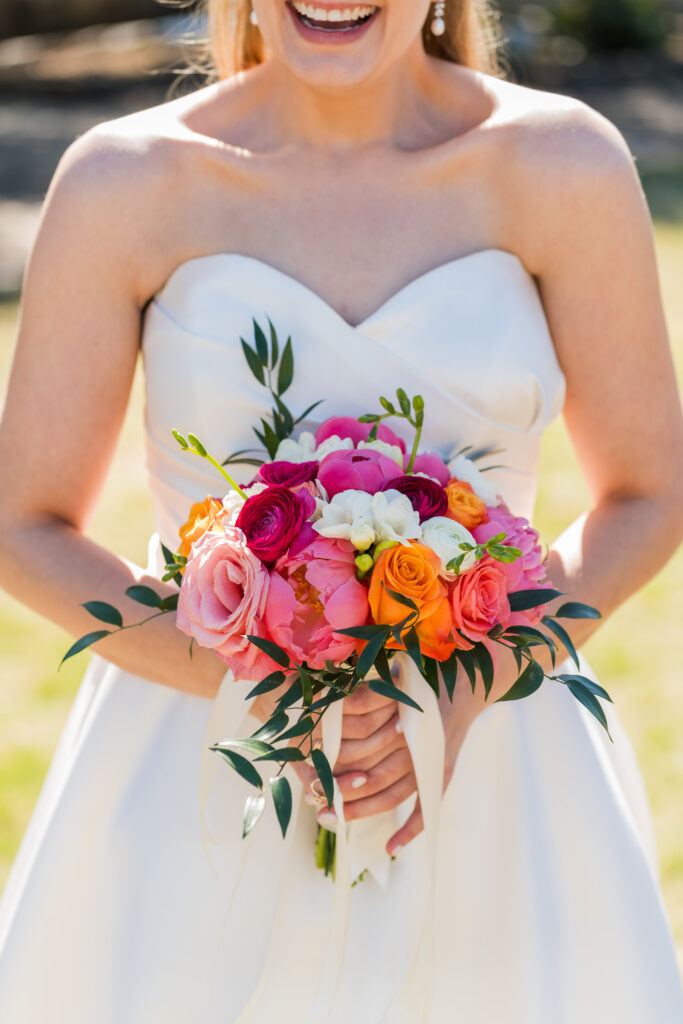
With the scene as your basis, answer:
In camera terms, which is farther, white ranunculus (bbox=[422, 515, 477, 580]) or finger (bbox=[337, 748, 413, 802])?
finger (bbox=[337, 748, 413, 802])

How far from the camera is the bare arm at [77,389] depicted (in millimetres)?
2246

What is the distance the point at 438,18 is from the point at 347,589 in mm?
1479

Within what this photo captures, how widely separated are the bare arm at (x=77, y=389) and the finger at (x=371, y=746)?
0.34 metres

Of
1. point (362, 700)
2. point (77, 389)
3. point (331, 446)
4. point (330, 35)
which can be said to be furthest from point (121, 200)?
point (362, 700)

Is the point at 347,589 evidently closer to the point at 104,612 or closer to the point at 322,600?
the point at 322,600

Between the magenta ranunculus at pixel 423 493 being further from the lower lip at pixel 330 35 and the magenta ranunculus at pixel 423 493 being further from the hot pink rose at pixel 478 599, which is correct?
the lower lip at pixel 330 35

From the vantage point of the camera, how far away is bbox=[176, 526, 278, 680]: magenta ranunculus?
1.69 meters

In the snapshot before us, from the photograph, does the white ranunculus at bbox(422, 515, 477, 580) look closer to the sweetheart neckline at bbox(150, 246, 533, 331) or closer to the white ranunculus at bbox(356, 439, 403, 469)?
the white ranunculus at bbox(356, 439, 403, 469)

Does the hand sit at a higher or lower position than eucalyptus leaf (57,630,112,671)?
lower

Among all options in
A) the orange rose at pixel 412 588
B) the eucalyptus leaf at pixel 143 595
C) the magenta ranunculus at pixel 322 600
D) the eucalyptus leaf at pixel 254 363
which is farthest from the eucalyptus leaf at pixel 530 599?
the eucalyptus leaf at pixel 254 363

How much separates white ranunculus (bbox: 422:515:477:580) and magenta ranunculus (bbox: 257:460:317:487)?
22 cm

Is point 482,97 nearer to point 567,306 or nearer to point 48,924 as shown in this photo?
point 567,306

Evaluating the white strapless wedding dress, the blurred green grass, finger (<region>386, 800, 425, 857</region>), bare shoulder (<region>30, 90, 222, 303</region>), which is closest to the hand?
finger (<region>386, 800, 425, 857</region>)

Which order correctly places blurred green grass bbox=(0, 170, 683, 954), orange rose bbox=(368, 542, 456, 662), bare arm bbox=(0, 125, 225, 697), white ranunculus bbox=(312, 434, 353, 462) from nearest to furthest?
1. orange rose bbox=(368, 542, 456, 662)
2. white ranunculus bbox=(312, 434, 353, 462)
3. bare arm bbox=(0, 125, 225, 697)
4. blurred green grass bbox=(0, 170, 683, 954)
